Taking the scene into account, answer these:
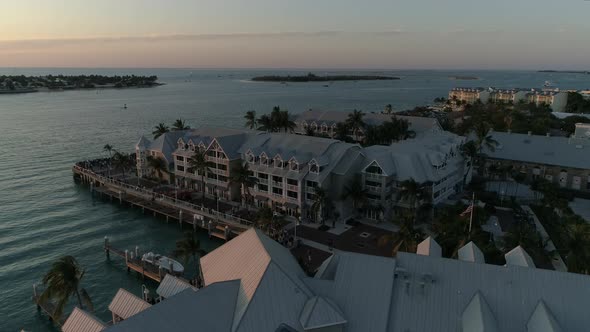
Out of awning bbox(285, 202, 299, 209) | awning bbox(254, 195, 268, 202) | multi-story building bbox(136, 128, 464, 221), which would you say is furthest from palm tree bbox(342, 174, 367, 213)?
awning bbox(254, 195, 268, 202)

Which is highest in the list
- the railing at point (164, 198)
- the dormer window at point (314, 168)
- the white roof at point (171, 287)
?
the dormer window at point (314, 168)

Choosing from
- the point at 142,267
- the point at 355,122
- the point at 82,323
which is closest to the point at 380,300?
the point at 82,323

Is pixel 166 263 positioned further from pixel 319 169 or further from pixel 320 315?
pixel 320 315

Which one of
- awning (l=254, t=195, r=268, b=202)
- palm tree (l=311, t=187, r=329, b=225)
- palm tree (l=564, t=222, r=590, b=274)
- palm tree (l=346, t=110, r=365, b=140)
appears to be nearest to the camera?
palm tree (l=564, t=222, r=590, b=274)

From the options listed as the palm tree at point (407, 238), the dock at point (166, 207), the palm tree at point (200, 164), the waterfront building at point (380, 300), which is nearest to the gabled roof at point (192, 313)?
the waterfront building at point (380, 300)

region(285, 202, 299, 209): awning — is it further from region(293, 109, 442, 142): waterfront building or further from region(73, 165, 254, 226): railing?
region(293, 109, 442, 142): waterfront building

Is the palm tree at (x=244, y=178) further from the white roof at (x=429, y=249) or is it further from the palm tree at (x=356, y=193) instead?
the white roof at (x=429, y=249)
